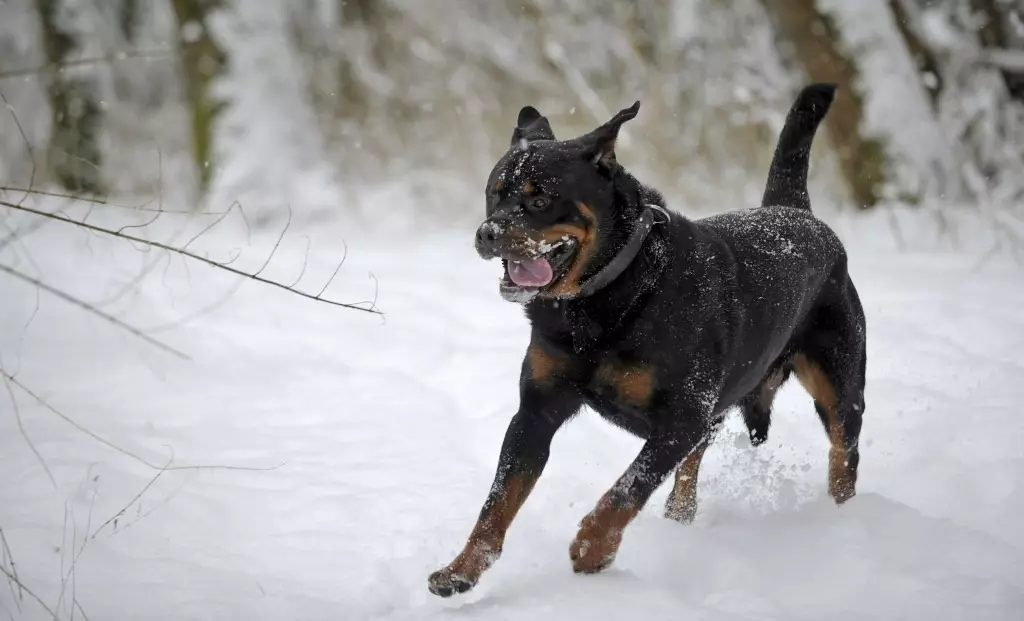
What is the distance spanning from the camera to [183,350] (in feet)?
19.6

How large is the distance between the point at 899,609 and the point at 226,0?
34.3ft

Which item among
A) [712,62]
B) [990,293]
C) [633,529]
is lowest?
[633,529]

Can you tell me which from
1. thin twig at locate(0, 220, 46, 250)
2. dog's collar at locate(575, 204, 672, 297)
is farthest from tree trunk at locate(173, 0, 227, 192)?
dog's collar at locate(575, 204, 672, 297)

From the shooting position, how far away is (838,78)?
9328 millimetres

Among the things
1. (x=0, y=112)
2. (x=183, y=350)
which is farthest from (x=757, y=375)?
(x=0, y=112)

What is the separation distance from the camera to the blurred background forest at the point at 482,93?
9.54 metres

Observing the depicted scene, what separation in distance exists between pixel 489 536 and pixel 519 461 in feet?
0.87

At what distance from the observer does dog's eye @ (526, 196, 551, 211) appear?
294 cm

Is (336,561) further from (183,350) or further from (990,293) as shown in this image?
(990,293)

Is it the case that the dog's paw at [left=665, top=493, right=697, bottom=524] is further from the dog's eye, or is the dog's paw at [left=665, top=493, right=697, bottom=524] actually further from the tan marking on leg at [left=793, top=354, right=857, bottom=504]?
the dog's eye

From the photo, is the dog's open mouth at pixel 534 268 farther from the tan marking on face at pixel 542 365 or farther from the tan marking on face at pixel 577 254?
the tan marking on face at pixel 542 365

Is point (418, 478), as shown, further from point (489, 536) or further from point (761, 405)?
point (761, 405)

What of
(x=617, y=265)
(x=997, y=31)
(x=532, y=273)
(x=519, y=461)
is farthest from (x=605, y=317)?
(x=997, y=31)

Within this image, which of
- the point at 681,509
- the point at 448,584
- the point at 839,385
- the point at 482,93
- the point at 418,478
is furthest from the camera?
the point at 482,93
